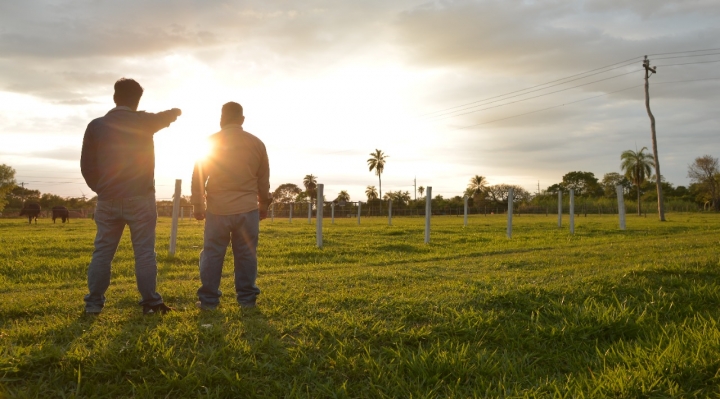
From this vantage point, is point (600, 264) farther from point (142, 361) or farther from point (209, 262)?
point (142, 361)

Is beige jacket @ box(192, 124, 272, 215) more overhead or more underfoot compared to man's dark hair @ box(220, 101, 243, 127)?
A: more underfoot

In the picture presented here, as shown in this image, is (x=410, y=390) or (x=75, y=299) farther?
(x=75, y=299)

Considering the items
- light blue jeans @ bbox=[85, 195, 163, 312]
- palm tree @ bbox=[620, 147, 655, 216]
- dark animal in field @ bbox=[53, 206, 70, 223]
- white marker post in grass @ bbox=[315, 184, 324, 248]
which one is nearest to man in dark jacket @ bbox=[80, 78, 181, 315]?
light blue jeans @ bbox=[85, 195, 163, 312]

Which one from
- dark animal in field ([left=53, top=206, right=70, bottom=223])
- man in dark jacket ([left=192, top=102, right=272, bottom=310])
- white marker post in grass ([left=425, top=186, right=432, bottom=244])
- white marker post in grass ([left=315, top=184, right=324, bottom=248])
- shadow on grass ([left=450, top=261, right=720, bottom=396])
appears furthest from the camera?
dark animal in field ([left=53, top=206, right=70, bottom=223])

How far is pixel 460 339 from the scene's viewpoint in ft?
12.5

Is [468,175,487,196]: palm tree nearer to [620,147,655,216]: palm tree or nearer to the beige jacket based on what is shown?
[620,147,655,216]: palm tree

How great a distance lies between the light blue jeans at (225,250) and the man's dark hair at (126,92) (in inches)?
47.5

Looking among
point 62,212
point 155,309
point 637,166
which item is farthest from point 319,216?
point 637,166

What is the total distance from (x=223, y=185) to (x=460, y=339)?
2534mm

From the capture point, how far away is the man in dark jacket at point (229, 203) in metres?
4.75

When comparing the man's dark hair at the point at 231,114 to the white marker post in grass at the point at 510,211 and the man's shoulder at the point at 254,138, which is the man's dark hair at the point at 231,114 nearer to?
the man's shoulder at the point at 254,138

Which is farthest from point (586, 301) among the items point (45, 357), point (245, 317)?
point (45, 357)

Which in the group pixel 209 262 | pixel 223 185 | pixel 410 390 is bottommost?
pixel 410 390

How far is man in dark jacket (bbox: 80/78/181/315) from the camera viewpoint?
4289mm
